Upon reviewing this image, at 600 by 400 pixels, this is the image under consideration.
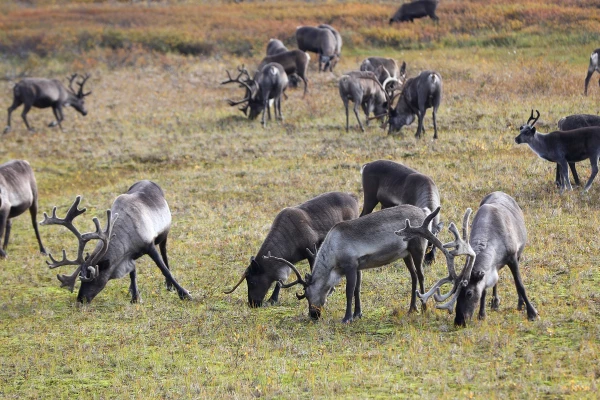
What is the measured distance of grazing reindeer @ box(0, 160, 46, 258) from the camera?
602 inches

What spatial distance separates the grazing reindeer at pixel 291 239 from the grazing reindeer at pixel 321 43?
21.4m

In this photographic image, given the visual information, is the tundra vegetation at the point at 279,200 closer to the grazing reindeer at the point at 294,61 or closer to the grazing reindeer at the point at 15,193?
the grazing reindeer at the point at 15,193

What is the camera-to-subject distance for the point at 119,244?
38.4 ft

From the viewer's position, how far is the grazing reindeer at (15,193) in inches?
602

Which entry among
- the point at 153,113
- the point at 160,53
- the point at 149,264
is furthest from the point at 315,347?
the point at 160,53

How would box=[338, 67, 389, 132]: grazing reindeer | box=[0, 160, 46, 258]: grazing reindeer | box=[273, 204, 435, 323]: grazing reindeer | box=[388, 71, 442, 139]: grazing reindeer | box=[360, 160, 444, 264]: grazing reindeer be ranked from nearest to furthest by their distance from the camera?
box=[273, 204, 435, 323]: grazing reindeer
box=[360, 160, 444, 264]: grazing reindeer
box=[0, 160, 46, 258]: grazing reindeer
box=[388, 71, 442, 139]: grazing reindeer
box=[338, 67, 389, 132]: grazing reindeer

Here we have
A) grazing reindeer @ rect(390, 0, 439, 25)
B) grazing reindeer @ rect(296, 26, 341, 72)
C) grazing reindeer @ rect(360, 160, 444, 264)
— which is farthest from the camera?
grazing reindeer @ rect(390, 0, 439, 25)

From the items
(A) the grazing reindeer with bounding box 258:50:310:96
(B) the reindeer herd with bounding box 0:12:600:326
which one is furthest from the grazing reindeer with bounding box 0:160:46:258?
(A) the grazing reindeer with bounding box 258:50:310:96

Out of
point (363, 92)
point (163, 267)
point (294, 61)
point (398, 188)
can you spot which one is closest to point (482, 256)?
point (398, 188)

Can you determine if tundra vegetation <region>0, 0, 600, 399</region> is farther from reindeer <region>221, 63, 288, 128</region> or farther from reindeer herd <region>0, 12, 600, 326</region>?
reindeer <region>221, 63, 288, 128</region>

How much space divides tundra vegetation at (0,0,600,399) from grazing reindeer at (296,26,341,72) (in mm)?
1721

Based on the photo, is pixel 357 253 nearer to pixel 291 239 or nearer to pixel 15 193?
pixel 291 239

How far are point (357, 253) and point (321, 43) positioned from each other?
24.5 meters

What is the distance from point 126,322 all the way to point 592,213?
8.06 meters
